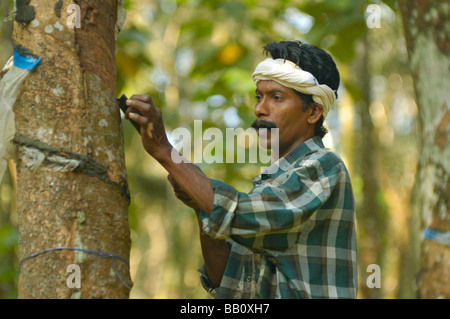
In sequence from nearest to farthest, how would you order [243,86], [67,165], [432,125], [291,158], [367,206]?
[67,165] < [291,158] < [432,125] < [243,86] < [367,206]

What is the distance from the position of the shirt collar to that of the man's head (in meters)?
0.08

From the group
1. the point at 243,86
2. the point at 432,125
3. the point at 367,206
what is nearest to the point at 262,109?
the point at 432,125

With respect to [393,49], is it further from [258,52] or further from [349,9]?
[349,9]

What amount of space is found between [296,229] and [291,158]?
393mm

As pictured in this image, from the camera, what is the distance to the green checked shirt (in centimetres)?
165

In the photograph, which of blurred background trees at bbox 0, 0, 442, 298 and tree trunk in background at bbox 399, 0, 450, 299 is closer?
tree trunk in background at bbox 399, 0, 450, 299

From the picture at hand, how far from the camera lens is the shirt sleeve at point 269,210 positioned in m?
1.64

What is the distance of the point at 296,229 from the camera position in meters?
1.75

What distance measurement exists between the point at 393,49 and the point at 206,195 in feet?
27.8

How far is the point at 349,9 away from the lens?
4.44m

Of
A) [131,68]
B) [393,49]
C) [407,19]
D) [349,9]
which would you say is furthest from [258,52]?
[407,19]

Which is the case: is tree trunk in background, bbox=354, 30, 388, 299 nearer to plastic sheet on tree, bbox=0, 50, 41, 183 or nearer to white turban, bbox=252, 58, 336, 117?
white turban, bbox=252, 58, 336, 117

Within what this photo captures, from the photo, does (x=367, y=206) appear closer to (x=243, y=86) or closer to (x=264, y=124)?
(x=243, y=86)

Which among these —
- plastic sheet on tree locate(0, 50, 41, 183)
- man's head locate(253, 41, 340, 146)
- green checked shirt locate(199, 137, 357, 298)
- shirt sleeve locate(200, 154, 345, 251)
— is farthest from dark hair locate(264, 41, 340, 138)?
plastic sheet on tree locate(0, 50, 41, 183)
